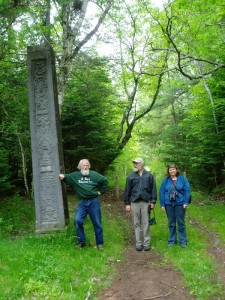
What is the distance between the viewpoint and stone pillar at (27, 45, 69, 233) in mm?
8586

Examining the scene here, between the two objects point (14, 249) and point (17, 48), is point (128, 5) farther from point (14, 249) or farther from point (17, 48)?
point (14, 249)

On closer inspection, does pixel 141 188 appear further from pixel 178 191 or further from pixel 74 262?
pixel 74 262

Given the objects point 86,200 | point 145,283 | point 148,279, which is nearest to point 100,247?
point 86,200

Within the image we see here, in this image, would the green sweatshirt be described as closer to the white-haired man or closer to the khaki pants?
the white-haired man

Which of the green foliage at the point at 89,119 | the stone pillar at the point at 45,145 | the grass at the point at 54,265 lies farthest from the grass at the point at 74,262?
the green foliage at the point at 89,119

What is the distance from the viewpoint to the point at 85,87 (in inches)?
571

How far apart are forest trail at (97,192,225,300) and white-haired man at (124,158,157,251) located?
38cm

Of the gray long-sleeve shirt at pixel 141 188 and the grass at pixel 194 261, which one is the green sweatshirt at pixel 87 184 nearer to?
the gray long-sleeve shirt at pixel 141 188

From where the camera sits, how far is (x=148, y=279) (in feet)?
19.4

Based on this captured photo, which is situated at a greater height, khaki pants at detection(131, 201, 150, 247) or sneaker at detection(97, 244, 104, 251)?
khaki pants at detection(131, 201, 150, 247)

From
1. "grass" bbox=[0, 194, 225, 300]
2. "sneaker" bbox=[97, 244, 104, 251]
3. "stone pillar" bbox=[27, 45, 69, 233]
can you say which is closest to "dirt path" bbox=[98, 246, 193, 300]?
"grass" bbox=[0, 194, 225, 300]

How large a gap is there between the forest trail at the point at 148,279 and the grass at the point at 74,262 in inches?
5.6

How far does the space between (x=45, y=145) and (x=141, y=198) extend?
9.67ft

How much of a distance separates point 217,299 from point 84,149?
35.0 ft
